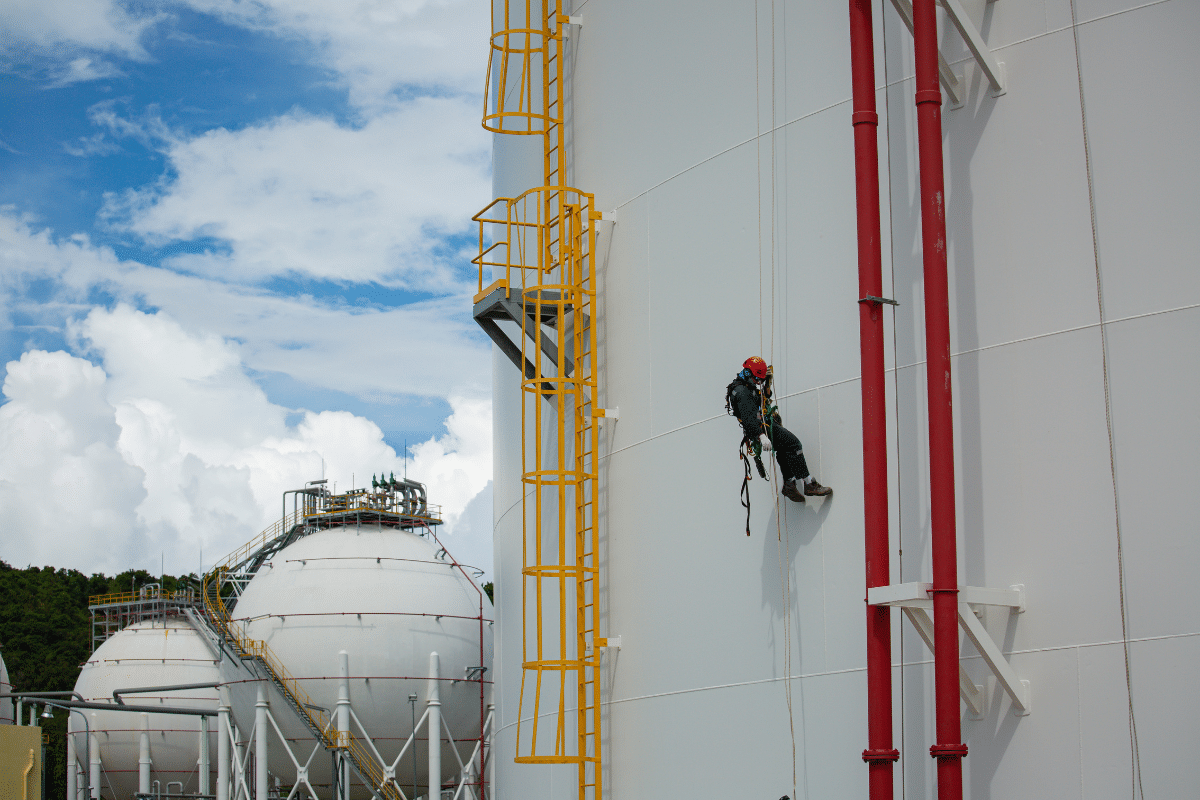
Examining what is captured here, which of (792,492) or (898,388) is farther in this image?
(792,492)

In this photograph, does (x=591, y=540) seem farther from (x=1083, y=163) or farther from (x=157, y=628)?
(x=157, y=628)

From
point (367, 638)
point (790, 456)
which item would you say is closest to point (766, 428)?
point (790, 456)

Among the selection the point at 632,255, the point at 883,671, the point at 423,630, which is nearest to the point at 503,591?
the point at 632,255

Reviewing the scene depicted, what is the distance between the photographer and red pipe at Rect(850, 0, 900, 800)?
24.2ft

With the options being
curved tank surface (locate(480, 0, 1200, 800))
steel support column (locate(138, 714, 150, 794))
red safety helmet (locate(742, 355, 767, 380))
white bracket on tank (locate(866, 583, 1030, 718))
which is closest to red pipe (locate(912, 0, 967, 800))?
white bracket on tank (locate(866, 583, 1030, 718))

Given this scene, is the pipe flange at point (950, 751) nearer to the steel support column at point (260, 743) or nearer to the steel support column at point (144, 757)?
the steel support column at point (260, 743)

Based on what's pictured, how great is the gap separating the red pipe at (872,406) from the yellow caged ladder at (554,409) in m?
3.11

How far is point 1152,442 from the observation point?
6.85m

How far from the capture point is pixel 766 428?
27.8 feet

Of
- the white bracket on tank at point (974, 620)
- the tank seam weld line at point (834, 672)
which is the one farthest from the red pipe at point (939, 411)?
the tank seam weld line at point (834, 672)

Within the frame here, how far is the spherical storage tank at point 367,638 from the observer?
82.1 feet

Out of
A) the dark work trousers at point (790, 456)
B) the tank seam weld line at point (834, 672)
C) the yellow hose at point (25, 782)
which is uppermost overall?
the dark work trousers at point (790, 456)

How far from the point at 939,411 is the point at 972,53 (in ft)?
7.90

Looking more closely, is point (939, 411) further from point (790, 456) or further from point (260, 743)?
point (260, 743)
